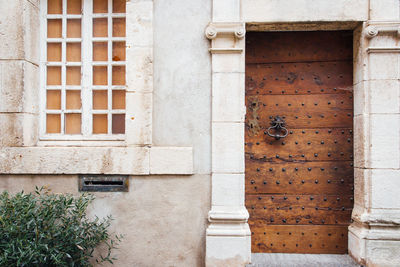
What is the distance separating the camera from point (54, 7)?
3508 mm

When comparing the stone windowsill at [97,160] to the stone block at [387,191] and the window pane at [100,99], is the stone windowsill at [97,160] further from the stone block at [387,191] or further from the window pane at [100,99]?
the stone block at [387,191]

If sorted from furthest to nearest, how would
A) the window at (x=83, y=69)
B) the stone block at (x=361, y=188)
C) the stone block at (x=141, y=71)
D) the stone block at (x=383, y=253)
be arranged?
the window at (x=83, y=69) < the stone block at (x=141, y=71) < the stone block at (x=361, y=188) < the stone block at (x=383, y=253)

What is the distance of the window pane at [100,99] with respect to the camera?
3463mm

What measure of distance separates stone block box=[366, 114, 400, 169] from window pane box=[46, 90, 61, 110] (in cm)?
333

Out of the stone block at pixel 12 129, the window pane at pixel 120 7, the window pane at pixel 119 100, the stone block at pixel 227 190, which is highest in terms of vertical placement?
the window pane at pixel 120 7

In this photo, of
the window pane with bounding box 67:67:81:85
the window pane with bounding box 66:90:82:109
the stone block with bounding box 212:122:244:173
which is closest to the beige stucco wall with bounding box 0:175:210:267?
the stone block with bounding box 212:122:244:173

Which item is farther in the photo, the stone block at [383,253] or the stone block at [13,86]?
the stone block at [13,86]

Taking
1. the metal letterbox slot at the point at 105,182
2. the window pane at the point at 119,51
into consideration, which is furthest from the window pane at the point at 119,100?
the metal letterbox slot at the point at 105,182

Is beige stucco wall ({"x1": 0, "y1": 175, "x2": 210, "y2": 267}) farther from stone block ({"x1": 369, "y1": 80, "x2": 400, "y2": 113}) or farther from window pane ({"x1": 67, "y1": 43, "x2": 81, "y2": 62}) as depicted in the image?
stone block ({"x1": 369, "y1": 80, "x2": 400, "y2": 113})

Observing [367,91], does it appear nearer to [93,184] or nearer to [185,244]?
[185,244]

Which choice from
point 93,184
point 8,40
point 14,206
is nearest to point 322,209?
point 93,184

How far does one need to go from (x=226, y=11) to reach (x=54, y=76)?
2025 millimetres

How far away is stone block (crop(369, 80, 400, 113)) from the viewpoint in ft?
10.2

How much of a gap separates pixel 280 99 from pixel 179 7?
1474mm
